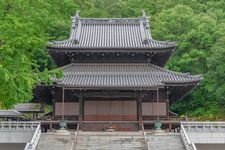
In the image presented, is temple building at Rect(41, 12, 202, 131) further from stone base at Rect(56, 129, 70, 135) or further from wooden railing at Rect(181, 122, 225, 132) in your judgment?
wooden railing at Rect(181, 122, 225, 132)

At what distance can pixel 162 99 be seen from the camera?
35812mm

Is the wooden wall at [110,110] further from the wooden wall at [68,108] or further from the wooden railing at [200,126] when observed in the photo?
the wooden railing at [200,126]

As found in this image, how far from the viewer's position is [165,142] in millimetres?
29359

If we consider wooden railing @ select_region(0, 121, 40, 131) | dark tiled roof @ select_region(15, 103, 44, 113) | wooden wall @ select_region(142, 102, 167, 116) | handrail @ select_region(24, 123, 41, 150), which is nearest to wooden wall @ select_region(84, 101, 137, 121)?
wooden wall @ select_region(142, 102, 167, 116)

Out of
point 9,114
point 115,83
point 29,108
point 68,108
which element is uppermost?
point 115,83

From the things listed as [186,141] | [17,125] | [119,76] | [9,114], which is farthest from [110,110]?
[9,114]

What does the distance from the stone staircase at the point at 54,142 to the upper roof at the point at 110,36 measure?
779 cm

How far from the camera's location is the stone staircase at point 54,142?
28156mm

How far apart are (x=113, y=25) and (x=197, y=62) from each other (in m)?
15.7

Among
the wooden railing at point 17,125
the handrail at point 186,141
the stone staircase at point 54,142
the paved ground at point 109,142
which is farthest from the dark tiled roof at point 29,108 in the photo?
the handrail at point 186,141

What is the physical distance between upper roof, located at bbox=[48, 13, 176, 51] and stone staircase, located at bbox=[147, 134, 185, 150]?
26.0 ft

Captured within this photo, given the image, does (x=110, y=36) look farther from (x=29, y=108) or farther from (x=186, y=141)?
(x=29, y=108)

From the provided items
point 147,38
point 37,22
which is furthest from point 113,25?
point 37,22

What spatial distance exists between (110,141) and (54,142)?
3350 millimetres
